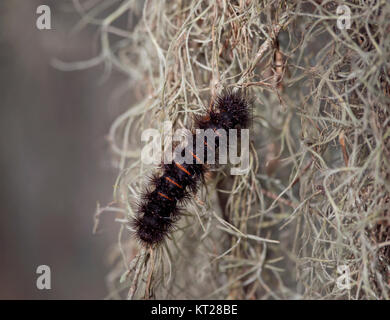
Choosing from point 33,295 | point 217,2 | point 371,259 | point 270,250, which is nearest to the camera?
point 371,259

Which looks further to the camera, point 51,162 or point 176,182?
point 51,162

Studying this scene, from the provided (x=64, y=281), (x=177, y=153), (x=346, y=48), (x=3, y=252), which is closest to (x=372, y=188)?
(x=346, y=48)

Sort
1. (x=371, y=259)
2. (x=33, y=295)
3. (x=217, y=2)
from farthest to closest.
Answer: (x=33, y=295) < (x=217, y=2) < (x=371, y=259)

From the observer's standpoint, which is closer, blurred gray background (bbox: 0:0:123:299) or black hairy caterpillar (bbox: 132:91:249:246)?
black hairy caterpillar (bbox: 132:91:249:246)
